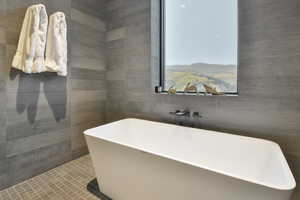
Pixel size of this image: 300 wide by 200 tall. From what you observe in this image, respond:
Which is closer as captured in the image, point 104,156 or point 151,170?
point 151,170

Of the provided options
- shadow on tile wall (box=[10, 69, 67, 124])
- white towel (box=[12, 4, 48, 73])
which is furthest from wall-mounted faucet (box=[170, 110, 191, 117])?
white towel (box=[12, 4, 48, 73])

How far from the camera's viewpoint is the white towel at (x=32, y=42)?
168 centimetres

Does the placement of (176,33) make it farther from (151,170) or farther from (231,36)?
(151,170)

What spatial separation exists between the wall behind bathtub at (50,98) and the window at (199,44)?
43.6 inches

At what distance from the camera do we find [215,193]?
1002 mm

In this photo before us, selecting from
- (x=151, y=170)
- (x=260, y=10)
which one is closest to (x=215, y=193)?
(x=151, y=170)

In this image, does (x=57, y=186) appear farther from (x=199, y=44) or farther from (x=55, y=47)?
(x=199, y=44)

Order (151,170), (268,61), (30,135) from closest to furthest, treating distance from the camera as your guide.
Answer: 1. (151,170)
2. (268,61)
3. (30,135)

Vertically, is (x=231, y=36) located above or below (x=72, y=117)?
above

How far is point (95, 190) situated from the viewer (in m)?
1.74

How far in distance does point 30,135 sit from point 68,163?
0.66 metres

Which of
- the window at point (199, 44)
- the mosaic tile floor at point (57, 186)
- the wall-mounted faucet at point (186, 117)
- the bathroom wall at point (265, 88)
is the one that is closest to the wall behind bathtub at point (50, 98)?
the mosaic tile floor at point (57, 186)

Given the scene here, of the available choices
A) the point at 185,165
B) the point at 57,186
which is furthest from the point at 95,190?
the point at 185,165

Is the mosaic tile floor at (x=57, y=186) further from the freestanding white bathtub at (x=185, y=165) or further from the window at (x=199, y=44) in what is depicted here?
the window at (x=199, y=44)
